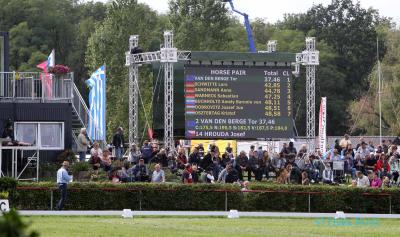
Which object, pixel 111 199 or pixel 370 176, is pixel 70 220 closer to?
pixel 111 199

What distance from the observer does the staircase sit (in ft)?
150

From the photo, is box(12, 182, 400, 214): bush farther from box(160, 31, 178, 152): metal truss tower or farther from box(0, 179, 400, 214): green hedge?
box(160, 31, 178, 152): metal truss tower

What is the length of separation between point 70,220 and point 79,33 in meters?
76.6

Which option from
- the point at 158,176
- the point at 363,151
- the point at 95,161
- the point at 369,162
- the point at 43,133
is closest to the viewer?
the point at 158,176

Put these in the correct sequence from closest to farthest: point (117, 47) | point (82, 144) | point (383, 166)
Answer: point (82, 144), point (383, 166), point (117, 47)

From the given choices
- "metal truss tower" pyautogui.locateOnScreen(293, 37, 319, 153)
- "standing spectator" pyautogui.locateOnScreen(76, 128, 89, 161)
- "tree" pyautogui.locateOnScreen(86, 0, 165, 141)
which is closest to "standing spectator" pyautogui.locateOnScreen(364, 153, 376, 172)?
"metal truss tower" pyautogui.locateOnScreen(293, 37, 319, 153)

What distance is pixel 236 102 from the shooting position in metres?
44.0

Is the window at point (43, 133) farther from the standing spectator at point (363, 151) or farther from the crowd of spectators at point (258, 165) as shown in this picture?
the standing spectator at point (363, 151)

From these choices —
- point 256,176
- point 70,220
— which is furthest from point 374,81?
point 70,220

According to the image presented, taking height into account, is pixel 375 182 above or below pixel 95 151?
below

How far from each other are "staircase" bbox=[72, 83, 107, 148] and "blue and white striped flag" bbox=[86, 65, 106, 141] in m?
0.43

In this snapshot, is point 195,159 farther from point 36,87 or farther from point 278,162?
point 36,87

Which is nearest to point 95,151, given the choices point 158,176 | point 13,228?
point 158,176

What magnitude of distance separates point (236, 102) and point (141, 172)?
21.5 feet
